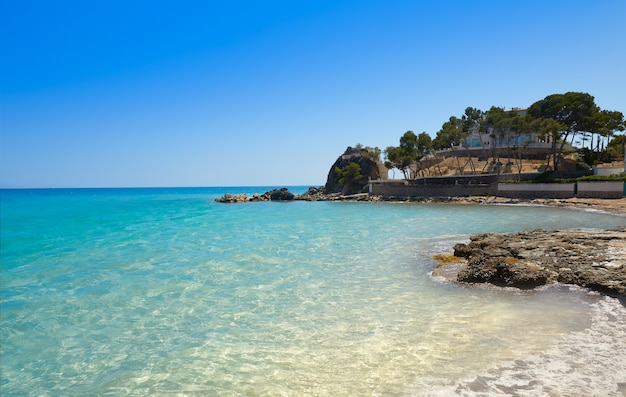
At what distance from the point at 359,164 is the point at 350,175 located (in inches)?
144

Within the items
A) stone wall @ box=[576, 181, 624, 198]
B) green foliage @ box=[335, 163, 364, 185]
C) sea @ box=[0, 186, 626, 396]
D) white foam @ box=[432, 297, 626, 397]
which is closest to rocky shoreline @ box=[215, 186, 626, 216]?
stone wall @ box=[576, 181, 624, 198]

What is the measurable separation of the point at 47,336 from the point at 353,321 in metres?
8.09

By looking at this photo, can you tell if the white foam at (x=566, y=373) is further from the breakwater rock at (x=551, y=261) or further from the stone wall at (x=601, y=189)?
the stone wall at (x=601, y=189)

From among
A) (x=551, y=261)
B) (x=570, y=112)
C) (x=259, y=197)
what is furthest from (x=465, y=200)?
(x=551, y=261)

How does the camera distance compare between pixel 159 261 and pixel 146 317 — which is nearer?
pixel 146 317

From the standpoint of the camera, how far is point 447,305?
10.9m

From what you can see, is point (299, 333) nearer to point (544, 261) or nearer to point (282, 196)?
point (544, 261)

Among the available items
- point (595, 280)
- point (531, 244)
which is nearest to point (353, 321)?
point (595, 280)

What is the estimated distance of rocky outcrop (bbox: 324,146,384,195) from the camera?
88750 millimetres

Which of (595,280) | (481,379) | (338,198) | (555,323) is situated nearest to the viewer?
(481,379)

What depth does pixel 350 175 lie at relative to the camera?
8825 centimetres

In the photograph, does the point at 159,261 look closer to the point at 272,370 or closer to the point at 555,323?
the point at 272,370

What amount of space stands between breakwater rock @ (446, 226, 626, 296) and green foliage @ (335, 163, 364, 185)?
69.1 meters

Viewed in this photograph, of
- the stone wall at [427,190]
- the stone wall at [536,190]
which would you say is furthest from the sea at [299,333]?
the stone wall at [427,190]
